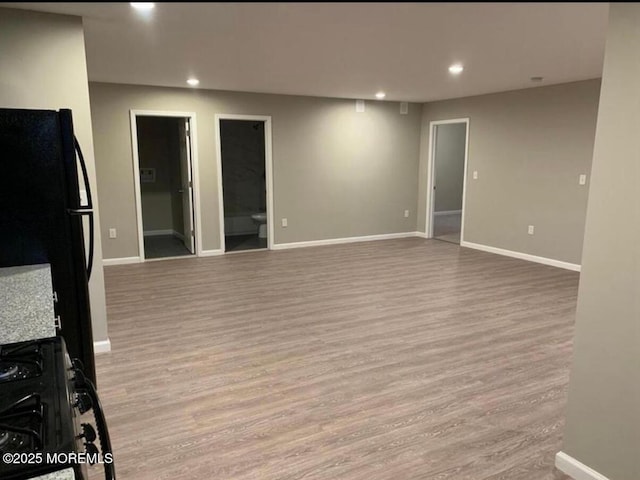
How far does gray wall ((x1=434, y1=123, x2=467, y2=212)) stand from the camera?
10.1 metres

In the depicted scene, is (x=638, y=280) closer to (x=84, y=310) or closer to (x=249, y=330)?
(x=84, y=310)

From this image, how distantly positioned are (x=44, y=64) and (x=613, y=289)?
346cm

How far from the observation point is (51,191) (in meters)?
1.97

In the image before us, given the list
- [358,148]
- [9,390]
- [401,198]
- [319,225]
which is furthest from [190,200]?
[9,390]

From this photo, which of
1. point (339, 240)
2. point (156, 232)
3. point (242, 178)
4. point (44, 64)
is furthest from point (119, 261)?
point (44, 64)

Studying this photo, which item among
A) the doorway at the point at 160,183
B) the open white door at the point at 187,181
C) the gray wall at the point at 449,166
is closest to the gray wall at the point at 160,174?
the doorway at the point at 160,183

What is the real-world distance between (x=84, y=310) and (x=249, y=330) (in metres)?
1.81

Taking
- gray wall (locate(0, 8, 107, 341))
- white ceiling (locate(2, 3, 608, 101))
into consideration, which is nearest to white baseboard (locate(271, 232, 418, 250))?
white ceiling (locate(2, 3, 608, 101))

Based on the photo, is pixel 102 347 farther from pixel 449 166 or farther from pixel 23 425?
pixel 449 166

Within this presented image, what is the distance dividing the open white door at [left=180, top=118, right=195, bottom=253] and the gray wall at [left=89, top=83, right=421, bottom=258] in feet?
0.54

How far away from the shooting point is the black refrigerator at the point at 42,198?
1913mm

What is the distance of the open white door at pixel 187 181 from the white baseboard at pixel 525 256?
4202 millimetres

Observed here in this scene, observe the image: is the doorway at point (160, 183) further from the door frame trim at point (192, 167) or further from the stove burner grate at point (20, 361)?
the stove burner grate at point (20, 361)

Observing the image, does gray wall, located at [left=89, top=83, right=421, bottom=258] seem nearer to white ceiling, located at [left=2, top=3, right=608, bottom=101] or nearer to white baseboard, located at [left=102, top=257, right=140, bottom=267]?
white baseboard, located at [left=102, top=257, right=140, bottom=267]
